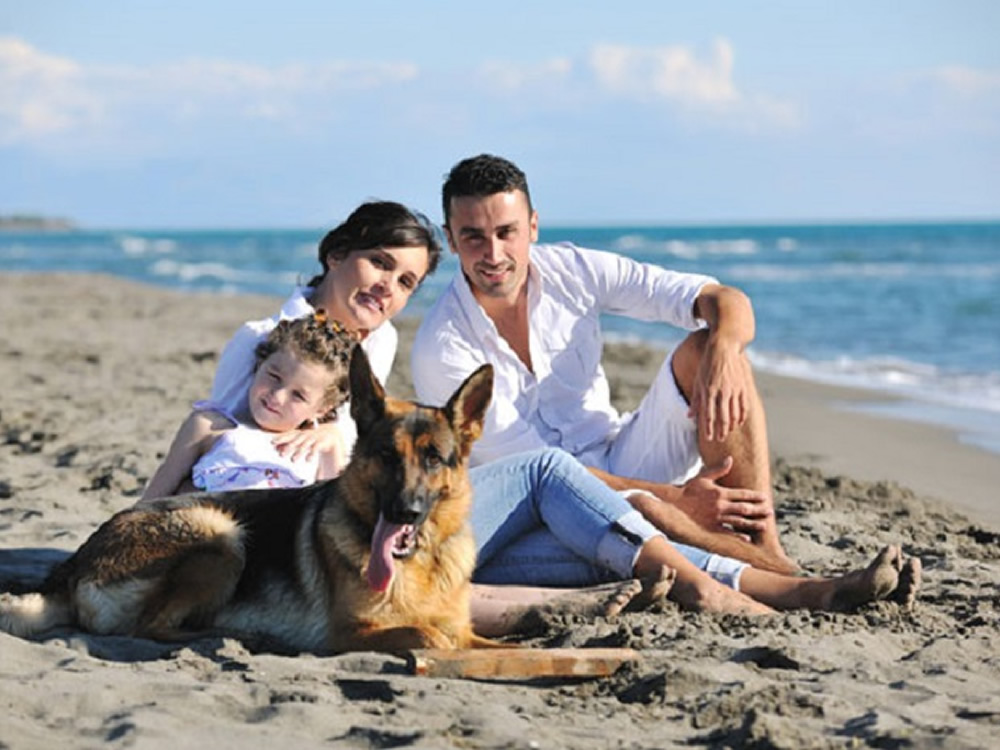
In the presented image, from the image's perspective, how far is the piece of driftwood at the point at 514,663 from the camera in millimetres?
4598

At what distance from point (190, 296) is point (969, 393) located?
64.7 feet

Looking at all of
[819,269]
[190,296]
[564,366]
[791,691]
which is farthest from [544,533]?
[819,269]

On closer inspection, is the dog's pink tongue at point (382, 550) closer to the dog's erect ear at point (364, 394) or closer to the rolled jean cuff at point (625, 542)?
the dog's erect ear at point (364, 394)

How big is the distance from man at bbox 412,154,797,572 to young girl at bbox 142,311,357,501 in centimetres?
61

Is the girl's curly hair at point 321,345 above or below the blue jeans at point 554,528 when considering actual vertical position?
above

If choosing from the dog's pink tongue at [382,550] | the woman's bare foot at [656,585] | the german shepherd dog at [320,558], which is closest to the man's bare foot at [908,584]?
the woman's bare foot at [656,585]

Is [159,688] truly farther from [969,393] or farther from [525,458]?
[969,393]

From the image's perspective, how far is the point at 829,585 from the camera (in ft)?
18.2

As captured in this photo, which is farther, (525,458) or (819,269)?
(819,269)

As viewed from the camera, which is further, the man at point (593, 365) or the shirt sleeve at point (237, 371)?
the shirt sleeve at point (237, 371)

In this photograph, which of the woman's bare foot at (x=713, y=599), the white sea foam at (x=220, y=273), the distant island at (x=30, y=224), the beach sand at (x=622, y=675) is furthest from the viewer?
the distant island at (x=30, y=224)

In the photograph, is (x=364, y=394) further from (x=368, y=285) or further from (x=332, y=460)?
(x=368, y=285)

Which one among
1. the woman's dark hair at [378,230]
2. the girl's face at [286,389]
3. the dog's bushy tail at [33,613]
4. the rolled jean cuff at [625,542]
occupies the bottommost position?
the dog's bushy tail at [33,613]

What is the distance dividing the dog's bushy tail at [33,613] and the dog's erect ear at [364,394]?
1409mm
